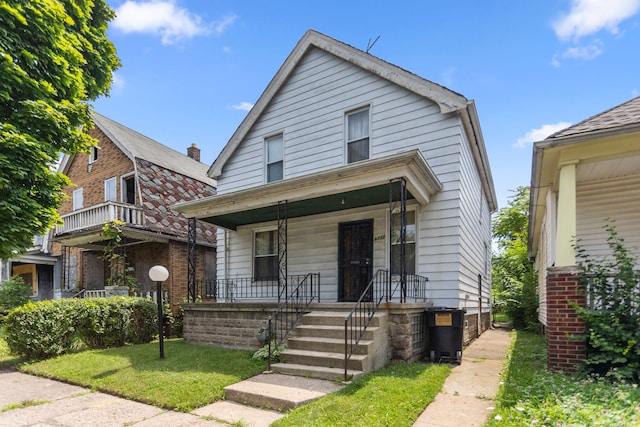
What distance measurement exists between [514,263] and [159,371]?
21961mm

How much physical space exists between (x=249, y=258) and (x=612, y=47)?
10.4m

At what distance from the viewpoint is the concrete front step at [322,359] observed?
5512 mm

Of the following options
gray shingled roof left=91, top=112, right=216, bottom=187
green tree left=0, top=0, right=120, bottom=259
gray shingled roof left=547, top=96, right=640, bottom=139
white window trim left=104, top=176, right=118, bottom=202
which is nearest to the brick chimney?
gray shingled roof left=91, top=112, right=216, bottom=187

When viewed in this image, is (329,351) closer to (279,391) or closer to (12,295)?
(279,391)

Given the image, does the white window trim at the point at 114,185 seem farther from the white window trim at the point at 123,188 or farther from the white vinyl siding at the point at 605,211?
the white vinyl siding at the point at 605,211

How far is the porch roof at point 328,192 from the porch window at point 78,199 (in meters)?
9.92

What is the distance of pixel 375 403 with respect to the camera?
4305mm

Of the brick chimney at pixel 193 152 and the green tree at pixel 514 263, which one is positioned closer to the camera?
the green tree at pixel 514 263

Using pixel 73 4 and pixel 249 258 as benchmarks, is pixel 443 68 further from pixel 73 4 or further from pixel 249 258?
pixel 73 4

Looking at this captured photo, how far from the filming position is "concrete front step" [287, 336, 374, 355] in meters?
5.71

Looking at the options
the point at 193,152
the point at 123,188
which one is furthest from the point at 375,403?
the point at 193,152

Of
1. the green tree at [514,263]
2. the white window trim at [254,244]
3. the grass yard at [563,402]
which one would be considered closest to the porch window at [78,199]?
the white window trim at [254,244]

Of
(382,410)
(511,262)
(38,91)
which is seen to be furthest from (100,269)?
(511,262)

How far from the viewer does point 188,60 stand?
1013 centimetres
